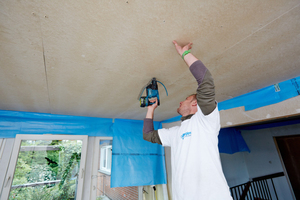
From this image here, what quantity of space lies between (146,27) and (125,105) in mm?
1543

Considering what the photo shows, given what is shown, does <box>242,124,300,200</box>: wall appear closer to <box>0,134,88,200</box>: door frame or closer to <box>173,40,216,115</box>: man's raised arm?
<box>173,40,216,115</box>: man's raised arm

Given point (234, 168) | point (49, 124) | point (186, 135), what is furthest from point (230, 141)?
point (49, 124)

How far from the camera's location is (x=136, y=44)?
3.41 ft

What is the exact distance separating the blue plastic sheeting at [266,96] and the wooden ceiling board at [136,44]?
0.30ft

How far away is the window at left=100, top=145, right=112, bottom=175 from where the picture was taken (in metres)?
3.08

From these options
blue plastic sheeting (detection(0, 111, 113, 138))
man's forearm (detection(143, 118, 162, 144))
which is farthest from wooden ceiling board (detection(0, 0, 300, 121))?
blue plastic sheeting (detection(0, 111, 113, 138))

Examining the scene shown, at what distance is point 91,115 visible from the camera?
2793mm

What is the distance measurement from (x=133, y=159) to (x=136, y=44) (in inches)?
98.6

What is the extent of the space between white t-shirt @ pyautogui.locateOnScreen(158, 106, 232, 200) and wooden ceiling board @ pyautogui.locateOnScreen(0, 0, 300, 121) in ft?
1.79

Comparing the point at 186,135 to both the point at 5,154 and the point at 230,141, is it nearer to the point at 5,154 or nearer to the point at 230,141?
the point at 5,154

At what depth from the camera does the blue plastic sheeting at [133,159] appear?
9.12ft

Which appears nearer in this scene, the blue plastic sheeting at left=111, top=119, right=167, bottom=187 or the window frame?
the blue plastic sheeting at left=111, top=119, right=167, bottom=187

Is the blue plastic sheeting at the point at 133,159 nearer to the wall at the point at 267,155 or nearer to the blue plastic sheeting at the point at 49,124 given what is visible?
the blue plastic sheeting at the point at 49,124

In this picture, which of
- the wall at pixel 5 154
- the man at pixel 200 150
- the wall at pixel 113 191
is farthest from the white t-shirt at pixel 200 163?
the wall at pixel 5 154
